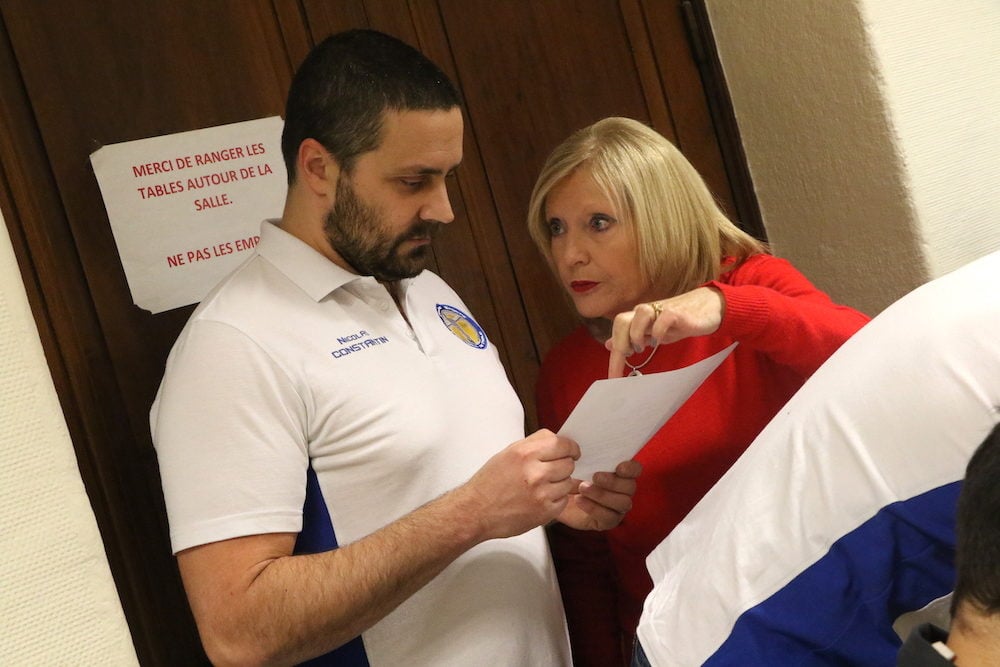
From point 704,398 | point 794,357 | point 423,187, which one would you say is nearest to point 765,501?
point 794,357

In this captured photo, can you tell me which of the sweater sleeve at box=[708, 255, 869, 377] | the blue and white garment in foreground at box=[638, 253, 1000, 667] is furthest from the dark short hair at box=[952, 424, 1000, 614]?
the sweater sleeve at box=[708, 255, 869, 377]

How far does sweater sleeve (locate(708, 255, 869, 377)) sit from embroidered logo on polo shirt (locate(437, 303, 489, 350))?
1.24 ft

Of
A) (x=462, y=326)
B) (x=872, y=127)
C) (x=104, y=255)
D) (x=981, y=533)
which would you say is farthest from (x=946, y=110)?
(x=104, y=255)

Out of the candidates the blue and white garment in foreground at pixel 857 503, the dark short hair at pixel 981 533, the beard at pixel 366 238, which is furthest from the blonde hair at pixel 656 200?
the dark short hair at pixel 981 533

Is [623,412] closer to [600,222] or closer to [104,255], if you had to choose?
[600,222]

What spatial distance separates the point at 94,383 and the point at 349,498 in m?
0.44

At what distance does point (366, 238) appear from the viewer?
1281mm

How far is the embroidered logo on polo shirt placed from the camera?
55.7 inches

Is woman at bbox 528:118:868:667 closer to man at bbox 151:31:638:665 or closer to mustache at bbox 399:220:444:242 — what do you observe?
man at bbox 151:31:638:665

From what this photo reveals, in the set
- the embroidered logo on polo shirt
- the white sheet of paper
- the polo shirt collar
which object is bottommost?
the white sheet of paper

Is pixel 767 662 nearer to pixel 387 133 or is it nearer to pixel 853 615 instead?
pixel 853 615

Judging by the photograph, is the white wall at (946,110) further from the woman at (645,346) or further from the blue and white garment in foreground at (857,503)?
the blue and white garment in foreground at (857,503)

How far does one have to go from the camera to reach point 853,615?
0.83m

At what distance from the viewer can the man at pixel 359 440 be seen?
1.07 m
